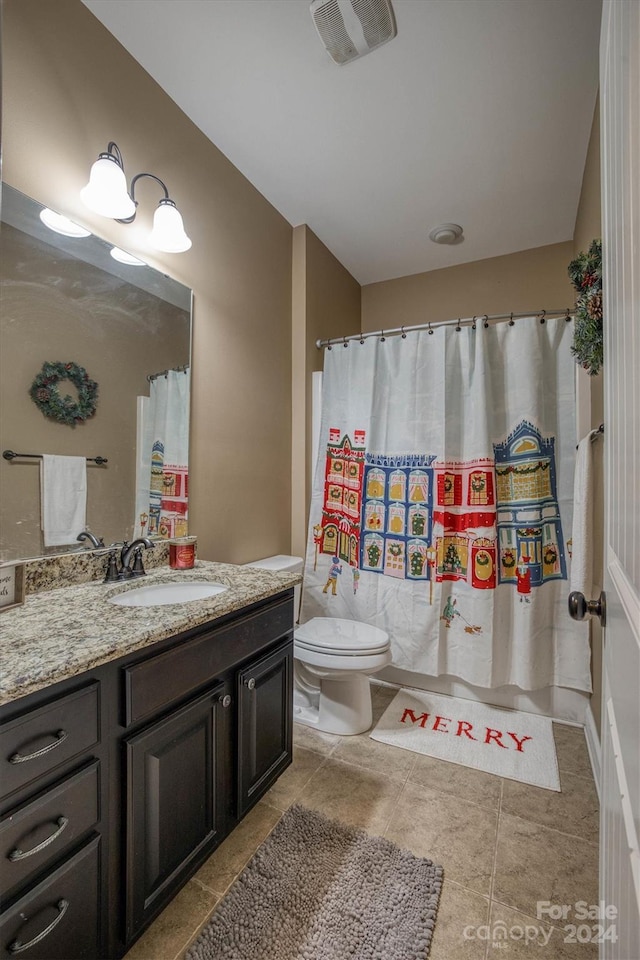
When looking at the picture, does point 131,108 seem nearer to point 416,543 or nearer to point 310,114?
point 310,114

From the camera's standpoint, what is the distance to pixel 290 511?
8.38 feet

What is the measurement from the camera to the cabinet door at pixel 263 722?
4.32 ft

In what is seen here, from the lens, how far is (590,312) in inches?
51.4

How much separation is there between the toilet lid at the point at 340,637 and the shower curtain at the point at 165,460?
2.49 ft

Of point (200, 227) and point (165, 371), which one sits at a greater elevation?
point (200, 227)

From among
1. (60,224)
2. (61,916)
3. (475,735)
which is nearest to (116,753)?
(61,916)

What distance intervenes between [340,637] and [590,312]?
5.29 ft

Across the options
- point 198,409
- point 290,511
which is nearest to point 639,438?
point 198,409

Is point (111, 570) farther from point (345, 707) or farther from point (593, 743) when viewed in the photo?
point (593, 743)

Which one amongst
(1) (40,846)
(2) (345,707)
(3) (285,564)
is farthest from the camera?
(3) (285,564)

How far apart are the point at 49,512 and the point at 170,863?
3.31ft

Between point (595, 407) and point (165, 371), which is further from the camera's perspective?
point (595, 407)

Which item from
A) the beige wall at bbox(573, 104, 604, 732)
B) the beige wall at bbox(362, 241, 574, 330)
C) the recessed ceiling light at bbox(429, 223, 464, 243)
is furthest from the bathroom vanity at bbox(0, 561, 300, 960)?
the beige wall at bbox(362, 241, 574, 330)

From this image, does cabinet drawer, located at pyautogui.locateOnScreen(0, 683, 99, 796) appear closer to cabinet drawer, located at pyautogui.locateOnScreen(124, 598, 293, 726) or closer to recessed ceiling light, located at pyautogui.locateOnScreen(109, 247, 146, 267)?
cabinet drawer, located at pyautogui.locateOnScreen(124, 598, 293, 726)
